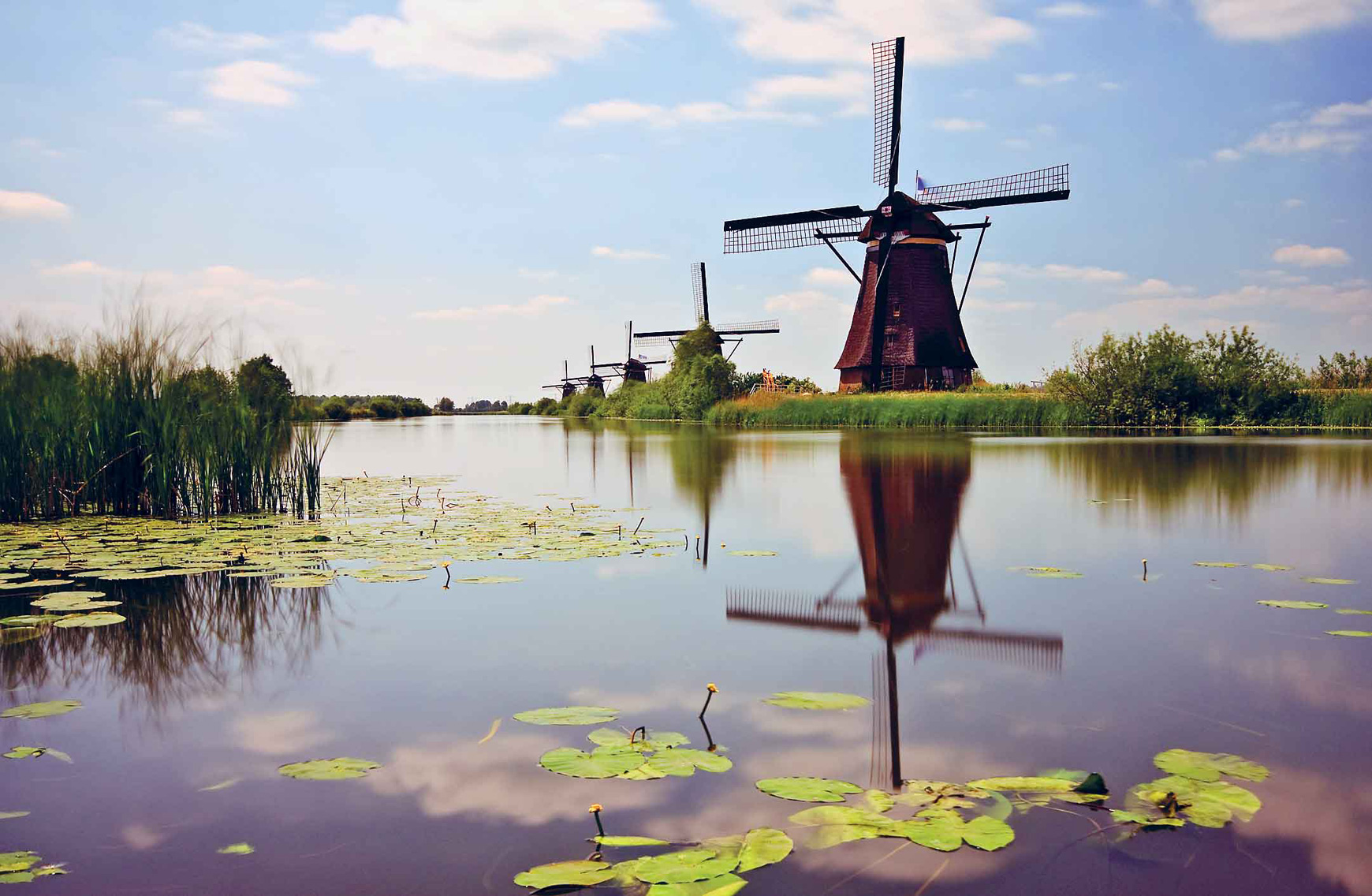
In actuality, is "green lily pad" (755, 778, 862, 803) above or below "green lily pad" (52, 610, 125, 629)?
below

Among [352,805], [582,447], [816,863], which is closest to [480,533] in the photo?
[352,805]

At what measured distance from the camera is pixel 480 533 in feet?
22.7

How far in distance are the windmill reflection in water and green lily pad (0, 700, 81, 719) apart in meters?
2.54

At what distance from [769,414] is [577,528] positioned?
77.5ft

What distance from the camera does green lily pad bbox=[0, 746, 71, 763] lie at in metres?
2.67

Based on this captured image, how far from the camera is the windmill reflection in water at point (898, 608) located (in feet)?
10.7

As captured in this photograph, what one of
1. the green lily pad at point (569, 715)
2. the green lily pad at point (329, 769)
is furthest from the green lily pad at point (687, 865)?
the green lily pad at point (329, 769)

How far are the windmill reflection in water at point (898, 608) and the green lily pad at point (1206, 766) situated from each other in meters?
0.70

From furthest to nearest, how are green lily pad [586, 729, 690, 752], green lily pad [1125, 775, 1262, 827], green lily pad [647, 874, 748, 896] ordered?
green lily pad [586, 729, 690, 752]
green lily pad [1125, 775, 1262, 827]
green lily pad [647, 874, 748, 896]

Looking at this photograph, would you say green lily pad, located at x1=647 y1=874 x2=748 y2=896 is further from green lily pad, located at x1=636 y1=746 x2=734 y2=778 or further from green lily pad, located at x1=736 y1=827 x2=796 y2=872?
green lily pad, located at x1=636 y1=746 x2=734 y2=778

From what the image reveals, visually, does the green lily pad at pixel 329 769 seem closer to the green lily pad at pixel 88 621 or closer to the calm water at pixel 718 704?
the calm water at pixel 718 704

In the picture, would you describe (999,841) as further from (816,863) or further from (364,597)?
(364,597)

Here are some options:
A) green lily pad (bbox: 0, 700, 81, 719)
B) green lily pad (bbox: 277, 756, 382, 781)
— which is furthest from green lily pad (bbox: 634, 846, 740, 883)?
green lily pad (bbox: 0, 700, 81, 719)

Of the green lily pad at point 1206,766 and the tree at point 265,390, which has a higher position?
the tree at point 265,390
